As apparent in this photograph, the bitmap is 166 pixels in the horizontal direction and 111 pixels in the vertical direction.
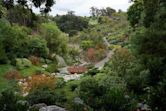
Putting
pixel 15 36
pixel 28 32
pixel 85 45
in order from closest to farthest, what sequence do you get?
pixel 15 36, pixel 28 32, pixel 85 45

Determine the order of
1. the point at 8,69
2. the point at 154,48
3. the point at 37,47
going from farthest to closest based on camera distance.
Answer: the point at 37,47, the point at 8,69, the point at 154,48

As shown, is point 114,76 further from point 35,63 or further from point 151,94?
point 35,63

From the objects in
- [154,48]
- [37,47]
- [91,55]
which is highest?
[154,48]

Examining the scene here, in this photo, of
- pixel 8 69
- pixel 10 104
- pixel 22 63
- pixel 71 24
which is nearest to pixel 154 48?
pixel 10 104

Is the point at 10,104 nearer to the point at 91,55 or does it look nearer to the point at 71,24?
the point at 91,55

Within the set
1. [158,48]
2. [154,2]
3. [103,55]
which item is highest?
[154,2]

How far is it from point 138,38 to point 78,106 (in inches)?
362

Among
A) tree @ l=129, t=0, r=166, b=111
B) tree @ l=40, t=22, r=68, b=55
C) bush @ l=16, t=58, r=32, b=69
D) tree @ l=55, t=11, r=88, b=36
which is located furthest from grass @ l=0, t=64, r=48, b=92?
tree @ l=55, t=11, r=88, b=36

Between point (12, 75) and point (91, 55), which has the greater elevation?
point (12, 75)

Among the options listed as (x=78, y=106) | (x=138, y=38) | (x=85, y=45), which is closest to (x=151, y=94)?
(x=78, y=106)

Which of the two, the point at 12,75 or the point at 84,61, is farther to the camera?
the point at 84,61

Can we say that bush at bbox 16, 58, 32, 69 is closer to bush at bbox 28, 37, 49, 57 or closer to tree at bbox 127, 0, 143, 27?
bush at bbox 28, 37, 49, 57

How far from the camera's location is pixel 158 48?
58.4 feet

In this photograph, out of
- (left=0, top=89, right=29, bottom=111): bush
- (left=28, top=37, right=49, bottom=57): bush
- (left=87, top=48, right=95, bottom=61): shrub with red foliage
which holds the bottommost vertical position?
(left=87, top=48, right=95, bottom=61): shrub with red foliage
